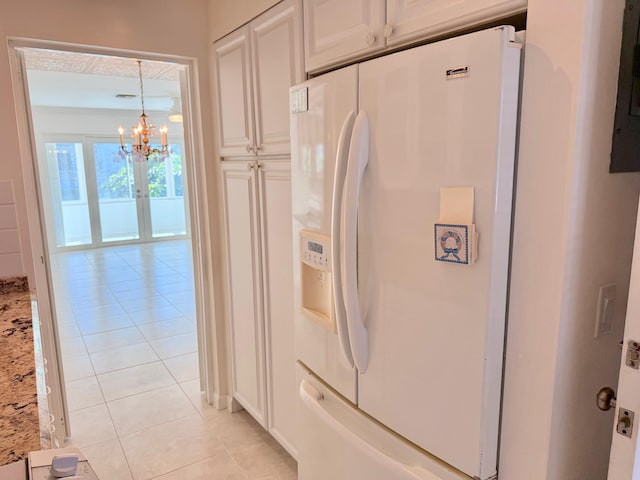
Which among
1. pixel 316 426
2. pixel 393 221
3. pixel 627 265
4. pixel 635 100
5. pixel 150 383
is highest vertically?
pixel 635 100

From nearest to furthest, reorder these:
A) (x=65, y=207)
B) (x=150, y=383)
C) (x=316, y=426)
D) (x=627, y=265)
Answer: (x=627, y=265) < (x=316, y=426) < (x=150, y=383) < (x=65, y=207)

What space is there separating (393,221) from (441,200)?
16cm

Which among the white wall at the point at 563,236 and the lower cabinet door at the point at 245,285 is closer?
the white wall at the point at 563,236

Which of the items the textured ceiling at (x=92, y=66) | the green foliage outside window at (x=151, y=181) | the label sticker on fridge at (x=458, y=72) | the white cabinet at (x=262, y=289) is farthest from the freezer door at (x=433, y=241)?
the green foliage outside window at (x=151, y=181)

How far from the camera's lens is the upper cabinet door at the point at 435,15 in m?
0.96

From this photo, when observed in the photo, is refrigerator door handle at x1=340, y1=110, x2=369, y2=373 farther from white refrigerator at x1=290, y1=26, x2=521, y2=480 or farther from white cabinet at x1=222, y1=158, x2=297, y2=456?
white cabinet at x1=222, y1=158, x2=297, y2=456

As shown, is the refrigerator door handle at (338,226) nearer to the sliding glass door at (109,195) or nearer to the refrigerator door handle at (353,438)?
the refrigerator door handle at (353,438)

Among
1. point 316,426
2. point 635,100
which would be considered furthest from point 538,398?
point 316,426

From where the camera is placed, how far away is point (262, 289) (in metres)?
2.29

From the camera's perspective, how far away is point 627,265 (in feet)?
3.51

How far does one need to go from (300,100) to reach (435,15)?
1.70ft

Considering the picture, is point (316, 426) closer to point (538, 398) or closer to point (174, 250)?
point (538, 398)

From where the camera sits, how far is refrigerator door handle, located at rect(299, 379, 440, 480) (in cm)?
114

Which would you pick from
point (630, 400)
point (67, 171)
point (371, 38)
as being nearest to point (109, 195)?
point (67, 171)
